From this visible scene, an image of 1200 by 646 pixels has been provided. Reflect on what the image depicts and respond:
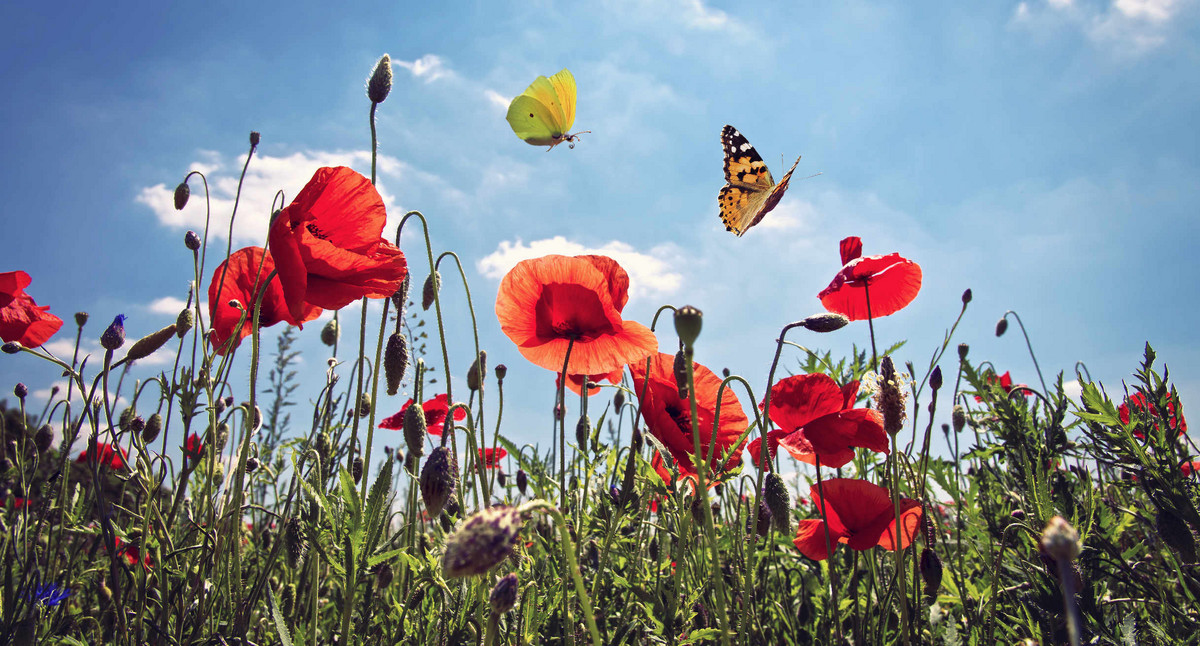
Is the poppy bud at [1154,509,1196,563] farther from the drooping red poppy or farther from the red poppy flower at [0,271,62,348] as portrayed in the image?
the red poppy flower at [0,271,62,348]

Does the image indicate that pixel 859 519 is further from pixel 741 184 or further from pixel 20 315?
pixel 20 315

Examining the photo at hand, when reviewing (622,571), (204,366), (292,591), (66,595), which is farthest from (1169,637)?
(66,595)

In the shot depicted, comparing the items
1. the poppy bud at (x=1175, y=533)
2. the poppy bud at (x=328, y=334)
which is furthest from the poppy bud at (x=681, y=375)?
the poppy bud at (x=328, y=334)

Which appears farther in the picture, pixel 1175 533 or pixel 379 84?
pixel 379 84

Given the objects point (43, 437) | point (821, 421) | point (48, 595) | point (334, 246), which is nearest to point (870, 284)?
point (821, 421)

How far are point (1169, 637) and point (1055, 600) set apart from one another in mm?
294

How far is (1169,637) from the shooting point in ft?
5.10

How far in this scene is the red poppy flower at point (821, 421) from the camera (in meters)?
1.97

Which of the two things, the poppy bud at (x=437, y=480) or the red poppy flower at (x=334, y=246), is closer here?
the poppy bud at (x=437, y=480)

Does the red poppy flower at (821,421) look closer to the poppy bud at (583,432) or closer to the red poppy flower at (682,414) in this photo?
the red poppy flower at (682,414)

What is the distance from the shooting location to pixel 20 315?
8.04 feet

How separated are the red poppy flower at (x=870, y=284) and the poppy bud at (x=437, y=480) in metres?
1.41

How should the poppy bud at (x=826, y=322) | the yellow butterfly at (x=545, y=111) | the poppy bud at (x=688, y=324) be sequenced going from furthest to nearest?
the yellow butterfly at (x=545, y=111) < the poppy bud at (x=826, y=322) < the poppy bud at (x=688, y=324)

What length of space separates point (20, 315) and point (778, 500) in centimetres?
274
